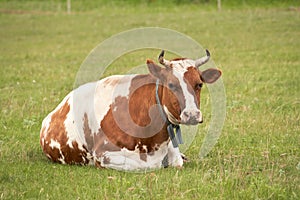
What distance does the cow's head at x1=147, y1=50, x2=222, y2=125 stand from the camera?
773cm

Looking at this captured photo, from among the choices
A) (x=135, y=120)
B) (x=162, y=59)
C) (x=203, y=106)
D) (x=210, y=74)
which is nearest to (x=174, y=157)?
(x=135, y=120)

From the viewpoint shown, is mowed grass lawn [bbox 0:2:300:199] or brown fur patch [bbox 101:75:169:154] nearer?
mowed grass lawn [bbox 0:2:300:199]

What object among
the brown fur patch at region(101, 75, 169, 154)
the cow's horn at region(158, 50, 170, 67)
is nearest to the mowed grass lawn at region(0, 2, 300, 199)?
the brown fur patch at region(101, 75, 169, 154)

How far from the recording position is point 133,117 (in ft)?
27.6

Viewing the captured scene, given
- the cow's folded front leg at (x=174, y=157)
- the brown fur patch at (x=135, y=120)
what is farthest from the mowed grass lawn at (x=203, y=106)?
the brown fur patch at (x=135, y=120)

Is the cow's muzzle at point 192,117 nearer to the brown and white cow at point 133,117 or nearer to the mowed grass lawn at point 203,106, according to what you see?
the brown and white cow at point 133,117

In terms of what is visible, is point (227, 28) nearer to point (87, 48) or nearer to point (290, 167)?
point (87, 48)

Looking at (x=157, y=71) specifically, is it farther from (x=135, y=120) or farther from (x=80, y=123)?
(x=80, y=123)

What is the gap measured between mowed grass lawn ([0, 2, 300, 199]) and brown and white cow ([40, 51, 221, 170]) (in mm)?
259

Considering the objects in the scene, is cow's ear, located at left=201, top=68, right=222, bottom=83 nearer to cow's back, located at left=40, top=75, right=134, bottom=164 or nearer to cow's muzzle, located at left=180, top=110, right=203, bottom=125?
cow's muzzle, located at left=180, top=110, right=203, bottom=125

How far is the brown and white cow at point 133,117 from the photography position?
7961 mm

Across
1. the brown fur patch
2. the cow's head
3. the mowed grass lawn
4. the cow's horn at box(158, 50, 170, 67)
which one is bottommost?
the mowed grass lawn

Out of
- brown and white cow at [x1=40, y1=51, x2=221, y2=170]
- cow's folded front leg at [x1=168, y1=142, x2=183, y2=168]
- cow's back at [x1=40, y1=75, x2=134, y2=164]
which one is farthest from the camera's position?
cow's back at [x1=40, y1=75, x2=134, y2=164]

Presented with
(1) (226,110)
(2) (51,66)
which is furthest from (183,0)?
(1) (226,110)
